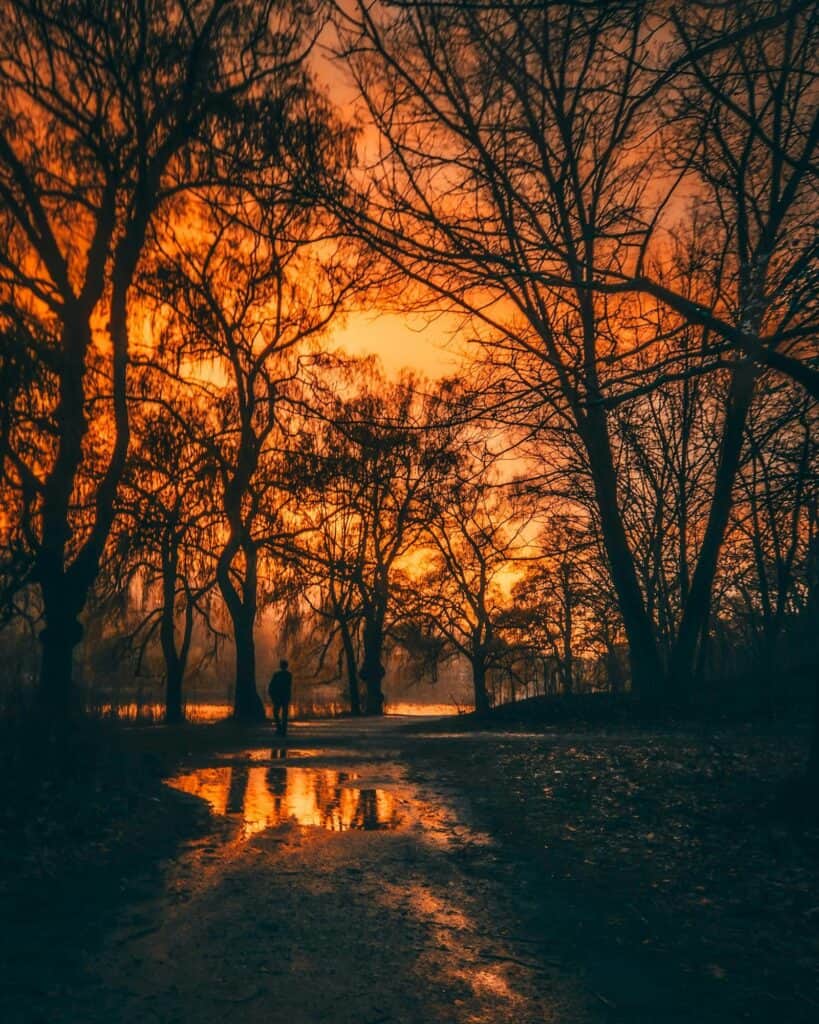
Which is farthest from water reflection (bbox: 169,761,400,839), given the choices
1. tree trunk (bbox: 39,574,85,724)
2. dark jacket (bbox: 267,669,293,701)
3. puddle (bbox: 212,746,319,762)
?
dark jacket (bbox: 267,669,293,701)

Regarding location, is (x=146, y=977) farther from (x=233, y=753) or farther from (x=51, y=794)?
(x=233, y=753)

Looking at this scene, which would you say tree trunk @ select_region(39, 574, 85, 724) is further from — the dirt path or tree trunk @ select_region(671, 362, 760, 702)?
tree trunk @ select_region(671, 362, 760, 702)

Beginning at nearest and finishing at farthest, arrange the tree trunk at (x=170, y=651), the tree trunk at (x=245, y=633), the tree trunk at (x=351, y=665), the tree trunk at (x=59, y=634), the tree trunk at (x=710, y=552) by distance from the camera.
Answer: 1. the tree trunk at (x=59, y=634)
2. the tree trunk at (x=710, y=552)
3. the tree trunk at (x=245, y=633)
4. the tree trunk at (x=170, y=651)
5. the tree trunk at (x=351, y=665)

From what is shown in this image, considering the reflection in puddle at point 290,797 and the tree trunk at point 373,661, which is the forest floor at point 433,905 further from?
the tree trunk at point 373,661

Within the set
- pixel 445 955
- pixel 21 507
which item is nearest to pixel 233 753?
pixel 21 507

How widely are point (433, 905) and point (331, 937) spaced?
897mm

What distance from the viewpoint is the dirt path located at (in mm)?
3801

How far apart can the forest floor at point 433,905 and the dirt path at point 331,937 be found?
0.02 m

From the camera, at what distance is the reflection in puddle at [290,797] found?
26.5ft

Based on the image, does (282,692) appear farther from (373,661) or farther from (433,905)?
(373,661)

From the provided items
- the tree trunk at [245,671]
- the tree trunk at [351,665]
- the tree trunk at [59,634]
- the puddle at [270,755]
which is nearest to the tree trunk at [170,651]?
the tree trunk at [245,671]

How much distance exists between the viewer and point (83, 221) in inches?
486

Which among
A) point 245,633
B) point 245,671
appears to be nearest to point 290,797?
point 245,671

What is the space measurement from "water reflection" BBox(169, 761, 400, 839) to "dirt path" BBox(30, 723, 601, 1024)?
0.25ft
